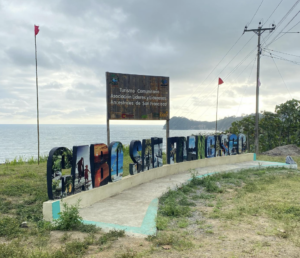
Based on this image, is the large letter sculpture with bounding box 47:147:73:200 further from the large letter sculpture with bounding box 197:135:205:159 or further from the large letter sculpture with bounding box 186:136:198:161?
the large letter sculpture with bounding box 197:135:205:159

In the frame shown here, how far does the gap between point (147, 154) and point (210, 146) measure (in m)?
5.81

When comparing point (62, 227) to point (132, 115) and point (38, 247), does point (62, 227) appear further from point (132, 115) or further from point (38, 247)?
point (132, 115)

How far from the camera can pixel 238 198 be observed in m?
7.85

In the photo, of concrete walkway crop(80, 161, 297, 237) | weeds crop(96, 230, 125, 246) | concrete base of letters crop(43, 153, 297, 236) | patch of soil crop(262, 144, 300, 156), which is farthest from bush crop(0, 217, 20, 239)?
patch of soil crop(262, 144, 300, 156)

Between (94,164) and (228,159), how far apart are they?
10.6 meters

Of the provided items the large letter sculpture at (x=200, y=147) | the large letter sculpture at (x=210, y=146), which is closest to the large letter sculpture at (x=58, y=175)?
the large letter sculpture at (x=200, y=147)

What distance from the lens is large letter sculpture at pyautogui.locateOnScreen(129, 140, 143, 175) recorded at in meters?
9.70

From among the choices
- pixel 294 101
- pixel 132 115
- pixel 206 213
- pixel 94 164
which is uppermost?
pixel 294 101

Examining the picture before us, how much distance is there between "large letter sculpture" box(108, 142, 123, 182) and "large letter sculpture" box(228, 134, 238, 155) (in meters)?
9.61

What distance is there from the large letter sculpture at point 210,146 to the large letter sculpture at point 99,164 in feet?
26.9

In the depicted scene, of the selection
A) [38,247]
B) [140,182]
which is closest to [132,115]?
[140,182]

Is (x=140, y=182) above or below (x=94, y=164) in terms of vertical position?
below

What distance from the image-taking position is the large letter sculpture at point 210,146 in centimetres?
1518

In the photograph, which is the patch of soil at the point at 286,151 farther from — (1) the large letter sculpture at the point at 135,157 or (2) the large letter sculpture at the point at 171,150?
(1) the large letter sculpture at the point at 135,157
